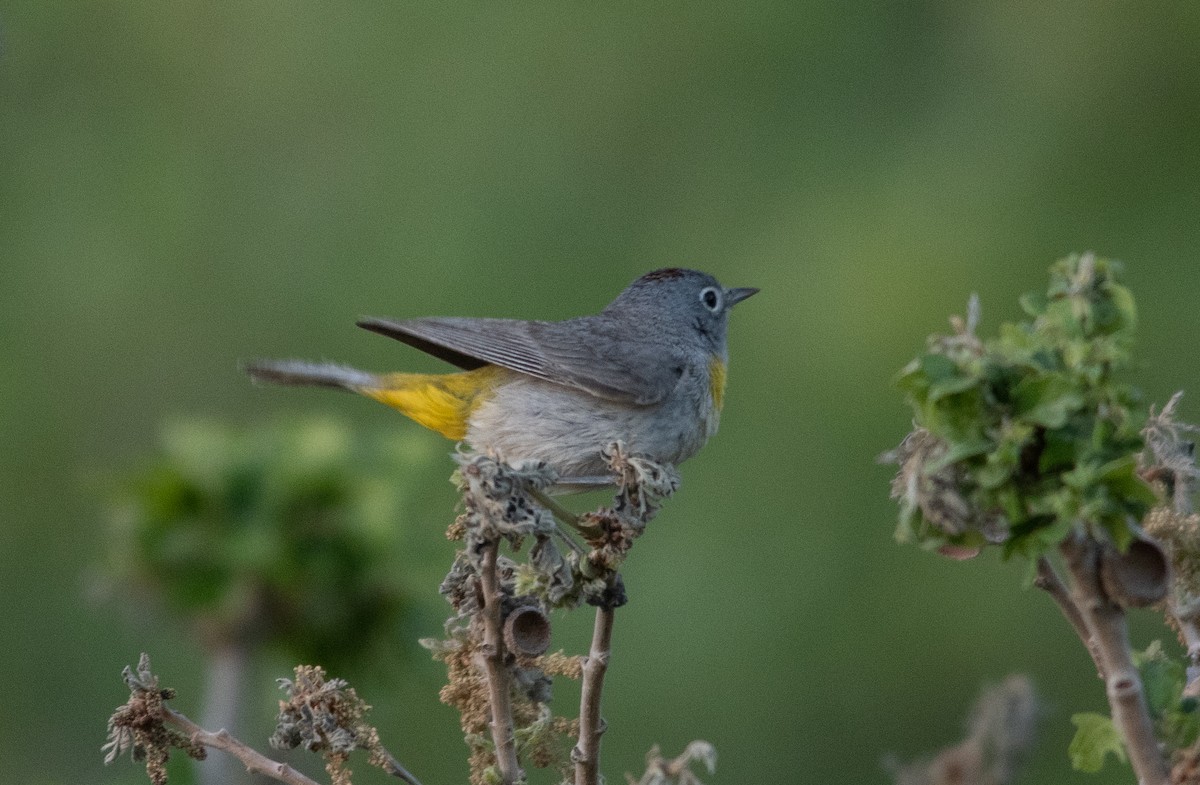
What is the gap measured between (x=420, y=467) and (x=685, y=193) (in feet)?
19.7

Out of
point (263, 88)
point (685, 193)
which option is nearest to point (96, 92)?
point (263, 88)

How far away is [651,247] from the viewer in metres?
9.26

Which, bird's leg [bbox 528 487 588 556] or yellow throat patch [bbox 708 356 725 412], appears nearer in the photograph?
bird's leg [bbox 528 487 588 556]

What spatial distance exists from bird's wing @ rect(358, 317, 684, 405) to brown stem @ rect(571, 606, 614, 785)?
2398 millimetres

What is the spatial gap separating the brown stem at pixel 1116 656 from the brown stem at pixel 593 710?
26.5 inches

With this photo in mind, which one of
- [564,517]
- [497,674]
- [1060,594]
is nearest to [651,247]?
[564,517]

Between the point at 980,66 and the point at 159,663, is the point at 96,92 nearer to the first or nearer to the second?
the point at 159,663

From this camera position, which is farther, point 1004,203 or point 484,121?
point 484,121

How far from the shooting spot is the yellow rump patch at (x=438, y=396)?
4.98m

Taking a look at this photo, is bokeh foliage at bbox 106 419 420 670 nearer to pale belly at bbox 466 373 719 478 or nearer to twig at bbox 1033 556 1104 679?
pale belly at bbox 466 373 719 478

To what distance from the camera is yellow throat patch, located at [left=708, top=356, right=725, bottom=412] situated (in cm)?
529

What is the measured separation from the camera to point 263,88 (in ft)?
36.9

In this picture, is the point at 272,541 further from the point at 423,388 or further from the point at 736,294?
the point at 736,294

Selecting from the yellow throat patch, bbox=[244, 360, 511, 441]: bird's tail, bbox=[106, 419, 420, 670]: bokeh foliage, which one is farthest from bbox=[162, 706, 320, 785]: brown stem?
the yellow throat patch
